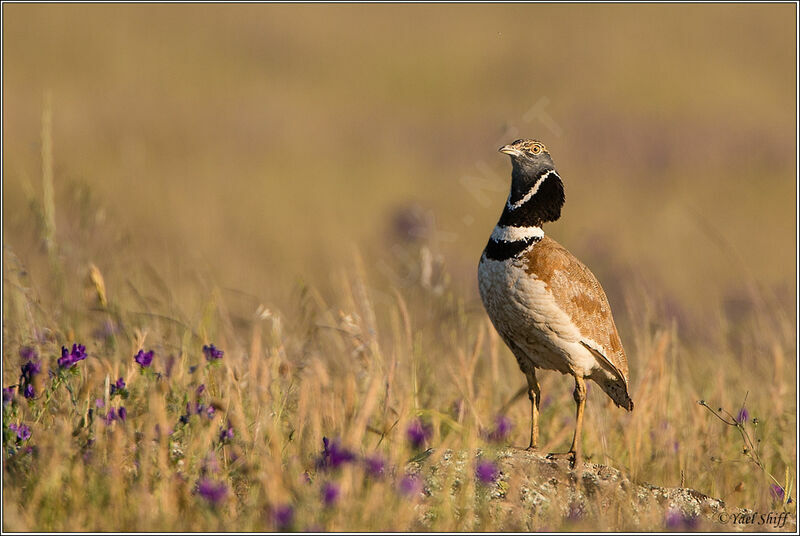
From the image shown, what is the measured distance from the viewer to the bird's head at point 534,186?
5.37 m

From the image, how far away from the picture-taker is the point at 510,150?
5.29 meters

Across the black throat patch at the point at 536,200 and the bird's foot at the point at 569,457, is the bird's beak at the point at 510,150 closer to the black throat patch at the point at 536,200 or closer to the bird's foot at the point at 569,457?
the black throat patch at the point at 536,200

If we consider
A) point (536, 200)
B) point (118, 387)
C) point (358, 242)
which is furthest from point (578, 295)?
point (358, 242)

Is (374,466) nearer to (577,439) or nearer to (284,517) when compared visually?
(284,517)


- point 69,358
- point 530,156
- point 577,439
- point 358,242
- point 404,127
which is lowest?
point 577,439

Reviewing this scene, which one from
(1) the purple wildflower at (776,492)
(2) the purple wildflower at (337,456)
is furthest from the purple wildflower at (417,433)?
(1) the purple wildflower at (776,492)

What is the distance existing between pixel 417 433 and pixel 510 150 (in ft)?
5.14

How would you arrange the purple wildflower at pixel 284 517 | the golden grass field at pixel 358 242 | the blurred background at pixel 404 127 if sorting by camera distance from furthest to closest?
the blurred background at pixel 404 127
the golden grass field at pixel 358 242
the purple wildflower at pixel 284 517

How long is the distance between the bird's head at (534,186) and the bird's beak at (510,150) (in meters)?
0.01

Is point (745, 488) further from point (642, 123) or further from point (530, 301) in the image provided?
point (642, 123)

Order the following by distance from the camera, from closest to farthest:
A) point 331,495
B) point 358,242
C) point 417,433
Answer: point 331,495
point 417,433
point 358,242

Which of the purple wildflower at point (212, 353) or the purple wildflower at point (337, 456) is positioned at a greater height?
the purple wildflower at point (212, 353)

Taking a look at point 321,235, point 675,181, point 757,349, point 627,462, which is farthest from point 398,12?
point 627,462

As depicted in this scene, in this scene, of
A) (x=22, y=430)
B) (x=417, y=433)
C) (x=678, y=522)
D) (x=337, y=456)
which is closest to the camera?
(x=337, y=456)
